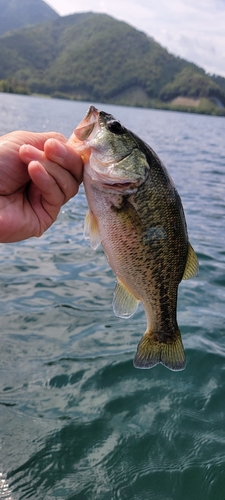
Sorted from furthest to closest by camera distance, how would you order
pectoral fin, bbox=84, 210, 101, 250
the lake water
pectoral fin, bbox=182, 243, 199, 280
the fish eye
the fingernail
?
the lake water < pectoral fin, bbox=182, 243, 199, 280 < pectoral fin, bbox=84, 210, 101, 250 < the fish eye < the fingernail

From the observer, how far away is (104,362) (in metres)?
5.85

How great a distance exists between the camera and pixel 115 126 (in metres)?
3.13

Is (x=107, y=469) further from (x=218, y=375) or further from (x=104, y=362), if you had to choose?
(x=218, y=375)

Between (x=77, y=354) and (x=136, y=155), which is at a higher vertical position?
(x=136, y=155)

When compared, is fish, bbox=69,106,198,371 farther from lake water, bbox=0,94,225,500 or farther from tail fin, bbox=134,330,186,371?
lake water, bbox=0,94,225,500

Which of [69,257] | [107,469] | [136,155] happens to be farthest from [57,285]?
[136,155]

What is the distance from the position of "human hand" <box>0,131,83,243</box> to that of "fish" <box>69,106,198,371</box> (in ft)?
0.55

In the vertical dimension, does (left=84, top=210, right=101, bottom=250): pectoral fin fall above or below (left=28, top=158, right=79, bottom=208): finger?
below

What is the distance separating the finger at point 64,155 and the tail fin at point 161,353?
4.87 ft

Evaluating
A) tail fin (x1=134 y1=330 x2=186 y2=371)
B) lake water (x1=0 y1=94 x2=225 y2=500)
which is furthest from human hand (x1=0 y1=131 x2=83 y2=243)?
lake water (x1=0 y1=94 x2=225 y2=500)

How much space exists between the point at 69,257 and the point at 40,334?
3.27 meters

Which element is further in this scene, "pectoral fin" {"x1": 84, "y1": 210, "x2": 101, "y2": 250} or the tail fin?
the tail fin

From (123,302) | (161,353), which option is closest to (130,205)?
(123,302)

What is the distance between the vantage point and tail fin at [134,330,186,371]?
11.7 ft
